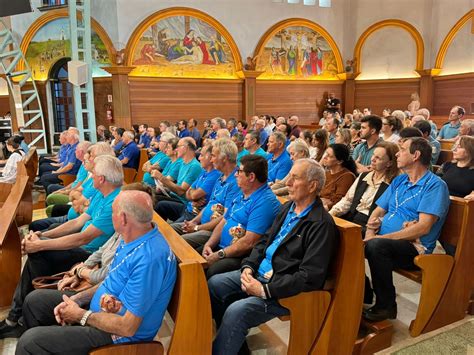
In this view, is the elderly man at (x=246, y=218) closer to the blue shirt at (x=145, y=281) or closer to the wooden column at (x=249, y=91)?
the blue shirt at (x=145, y=281)

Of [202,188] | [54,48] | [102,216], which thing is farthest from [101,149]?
[54,48]

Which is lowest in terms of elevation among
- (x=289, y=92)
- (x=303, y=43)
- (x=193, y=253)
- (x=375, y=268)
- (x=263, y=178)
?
(x=375, y=268)

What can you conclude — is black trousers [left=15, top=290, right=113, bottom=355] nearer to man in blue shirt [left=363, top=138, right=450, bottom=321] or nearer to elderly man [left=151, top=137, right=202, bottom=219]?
man in blue shirt [left=363, top=138, right=450, bottom=321]

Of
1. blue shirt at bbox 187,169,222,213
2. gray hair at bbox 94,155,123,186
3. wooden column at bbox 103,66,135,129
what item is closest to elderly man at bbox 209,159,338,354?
gray hair at bbox 94,155,123,186

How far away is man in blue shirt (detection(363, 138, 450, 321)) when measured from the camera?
2701mm

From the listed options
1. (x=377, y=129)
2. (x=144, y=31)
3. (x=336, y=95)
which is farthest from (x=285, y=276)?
(x=336, y=95)

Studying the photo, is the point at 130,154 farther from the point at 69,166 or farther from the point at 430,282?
the point at 430,282

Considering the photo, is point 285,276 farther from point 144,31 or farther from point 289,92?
point 289,92

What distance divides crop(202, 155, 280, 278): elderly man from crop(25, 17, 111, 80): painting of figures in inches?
413

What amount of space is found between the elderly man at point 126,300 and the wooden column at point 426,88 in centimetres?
1369

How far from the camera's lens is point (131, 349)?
1.90 metres

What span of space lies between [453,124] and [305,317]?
5876 millimetres

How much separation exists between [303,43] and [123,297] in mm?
13658

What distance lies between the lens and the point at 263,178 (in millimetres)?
2926
